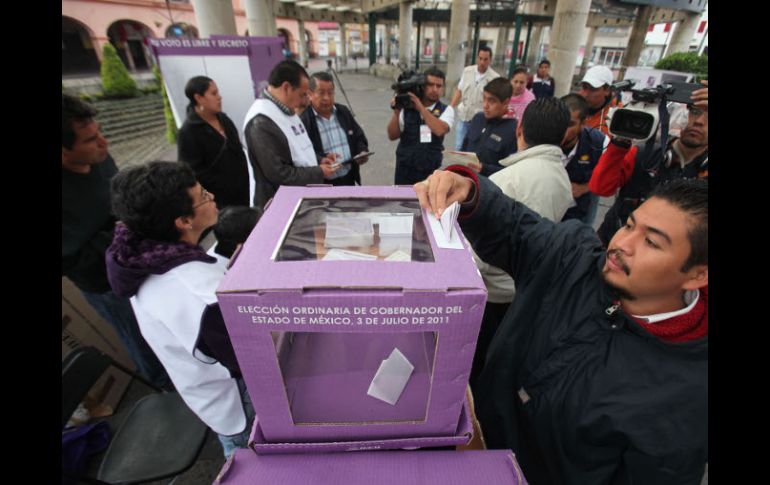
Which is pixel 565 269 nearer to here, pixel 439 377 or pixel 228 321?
pixel 439 377

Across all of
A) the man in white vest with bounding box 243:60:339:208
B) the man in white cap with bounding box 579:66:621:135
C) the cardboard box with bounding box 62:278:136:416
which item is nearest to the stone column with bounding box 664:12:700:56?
the man in white cap with bounding box 579:66:621:135

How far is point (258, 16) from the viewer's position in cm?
935

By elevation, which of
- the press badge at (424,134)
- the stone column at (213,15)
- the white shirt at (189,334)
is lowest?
the white shirt at (189,334)

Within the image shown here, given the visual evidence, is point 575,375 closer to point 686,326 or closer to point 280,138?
point 686,326

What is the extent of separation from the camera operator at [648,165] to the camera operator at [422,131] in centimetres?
147

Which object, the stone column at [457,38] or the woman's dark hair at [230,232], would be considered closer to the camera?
the woman's dark hair at [230,232]

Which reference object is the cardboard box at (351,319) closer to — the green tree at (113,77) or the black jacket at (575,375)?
the black jacket at (575,375)

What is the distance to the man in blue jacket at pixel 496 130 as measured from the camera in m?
2.65

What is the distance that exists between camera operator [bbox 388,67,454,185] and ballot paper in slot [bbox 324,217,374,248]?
2.63 meters

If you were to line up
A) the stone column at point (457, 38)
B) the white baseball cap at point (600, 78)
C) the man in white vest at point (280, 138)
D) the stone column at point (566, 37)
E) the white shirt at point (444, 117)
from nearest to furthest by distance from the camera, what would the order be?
the man in white vest at point (280, 138)
the white shirt at point (444, 117)
the white baseball cap at point (600, 78)
the stone column at point (566, 37)
the stone column at point (457, 38)

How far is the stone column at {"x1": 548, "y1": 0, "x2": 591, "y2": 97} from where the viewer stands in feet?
25.5

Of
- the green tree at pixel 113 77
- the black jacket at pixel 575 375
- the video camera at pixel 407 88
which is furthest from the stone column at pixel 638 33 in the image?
the green tree at pixel 113 77

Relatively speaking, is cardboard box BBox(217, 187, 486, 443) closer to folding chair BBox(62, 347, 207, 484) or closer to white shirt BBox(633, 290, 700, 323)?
white shirt BBox(633, 290, 700, 323)

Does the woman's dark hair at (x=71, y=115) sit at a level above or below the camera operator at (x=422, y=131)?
above
